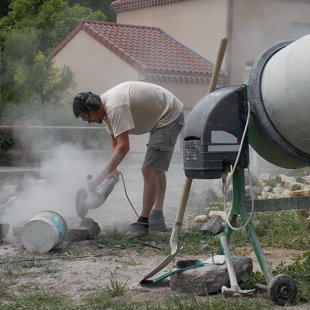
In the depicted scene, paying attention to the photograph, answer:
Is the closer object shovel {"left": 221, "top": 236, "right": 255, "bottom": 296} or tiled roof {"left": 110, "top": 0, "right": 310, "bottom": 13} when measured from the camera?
shovel {"left": 221, "top": 236, "right": 255, "bottom": 296}

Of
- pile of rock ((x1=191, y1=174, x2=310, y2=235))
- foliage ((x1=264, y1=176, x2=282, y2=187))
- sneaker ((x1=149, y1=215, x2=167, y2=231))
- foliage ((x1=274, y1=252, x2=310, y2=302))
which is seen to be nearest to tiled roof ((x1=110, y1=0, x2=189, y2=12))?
pile of rock ((x1=191, y1=174, x2=310, y2=235))

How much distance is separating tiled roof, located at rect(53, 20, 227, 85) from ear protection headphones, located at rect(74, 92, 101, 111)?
1227 centimetres

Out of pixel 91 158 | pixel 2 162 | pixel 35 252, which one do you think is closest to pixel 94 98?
pixel 35 252

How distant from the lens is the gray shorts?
21.9ft

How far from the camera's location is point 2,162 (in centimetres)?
1491

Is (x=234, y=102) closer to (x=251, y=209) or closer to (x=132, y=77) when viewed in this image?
(x=251, y=209)

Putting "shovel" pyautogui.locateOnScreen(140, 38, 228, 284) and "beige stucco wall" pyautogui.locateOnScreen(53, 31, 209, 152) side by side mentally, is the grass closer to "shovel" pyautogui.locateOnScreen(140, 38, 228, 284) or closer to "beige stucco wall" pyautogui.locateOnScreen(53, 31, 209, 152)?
"shovel" pyautogui.locateOnScreen(140, 38, 228, 284)

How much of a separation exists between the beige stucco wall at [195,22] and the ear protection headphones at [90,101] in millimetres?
13388

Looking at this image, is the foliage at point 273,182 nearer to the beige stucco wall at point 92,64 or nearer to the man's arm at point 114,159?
the man's arm at point 114,159

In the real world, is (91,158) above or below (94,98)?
below

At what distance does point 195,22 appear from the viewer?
2047 centimetres

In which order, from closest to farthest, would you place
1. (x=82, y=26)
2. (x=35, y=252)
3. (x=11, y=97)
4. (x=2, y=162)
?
(x=35, y=252)
(x=2, y=162)
(x=11, y=97)
(x=82, y=26)

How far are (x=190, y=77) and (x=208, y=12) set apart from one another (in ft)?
6.84

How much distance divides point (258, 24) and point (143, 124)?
13.3 m
